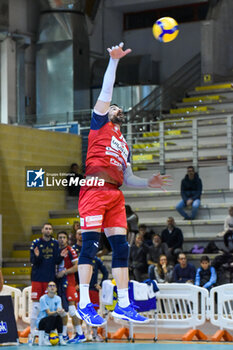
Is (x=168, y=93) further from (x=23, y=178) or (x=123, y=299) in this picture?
(x=123, y=299)

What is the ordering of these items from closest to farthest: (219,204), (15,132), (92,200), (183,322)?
(92,200)
(183,322)
(219,204)
(15,132)

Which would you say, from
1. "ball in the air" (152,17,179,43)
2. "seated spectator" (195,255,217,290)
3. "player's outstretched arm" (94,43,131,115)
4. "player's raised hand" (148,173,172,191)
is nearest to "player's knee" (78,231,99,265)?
"player's raised hand" (148,173,172,191)

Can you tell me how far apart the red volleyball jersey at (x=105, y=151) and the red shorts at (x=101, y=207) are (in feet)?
A: 0.41

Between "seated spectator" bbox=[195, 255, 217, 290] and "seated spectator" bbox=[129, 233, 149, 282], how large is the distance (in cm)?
180

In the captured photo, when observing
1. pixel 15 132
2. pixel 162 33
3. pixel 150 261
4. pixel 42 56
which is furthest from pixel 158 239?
pixel 42 56

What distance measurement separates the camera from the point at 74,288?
15008mm

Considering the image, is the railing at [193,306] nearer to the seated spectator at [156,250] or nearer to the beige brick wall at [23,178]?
the seated spectator at [156,250]

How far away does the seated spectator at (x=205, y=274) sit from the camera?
16.0 m

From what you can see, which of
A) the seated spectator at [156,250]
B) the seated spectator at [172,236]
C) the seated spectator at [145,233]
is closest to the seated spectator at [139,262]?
the seated spectator at [156,250]

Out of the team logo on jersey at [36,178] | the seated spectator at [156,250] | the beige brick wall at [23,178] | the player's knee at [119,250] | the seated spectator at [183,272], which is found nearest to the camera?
the player's knee at [119,250]

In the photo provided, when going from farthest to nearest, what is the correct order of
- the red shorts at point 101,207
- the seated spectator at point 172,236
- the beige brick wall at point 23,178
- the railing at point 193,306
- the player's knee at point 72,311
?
the beige brick wall at point 23,178, the seated spectator at point 172,236, the player's knee at point 72,311, the railing at point 193,306, the red shorts at point 101,207

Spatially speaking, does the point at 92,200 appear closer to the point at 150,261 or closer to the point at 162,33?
the point at 162,33

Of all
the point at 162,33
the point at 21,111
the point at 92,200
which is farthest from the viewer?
the point at 21,111

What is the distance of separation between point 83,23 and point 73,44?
0.99m
